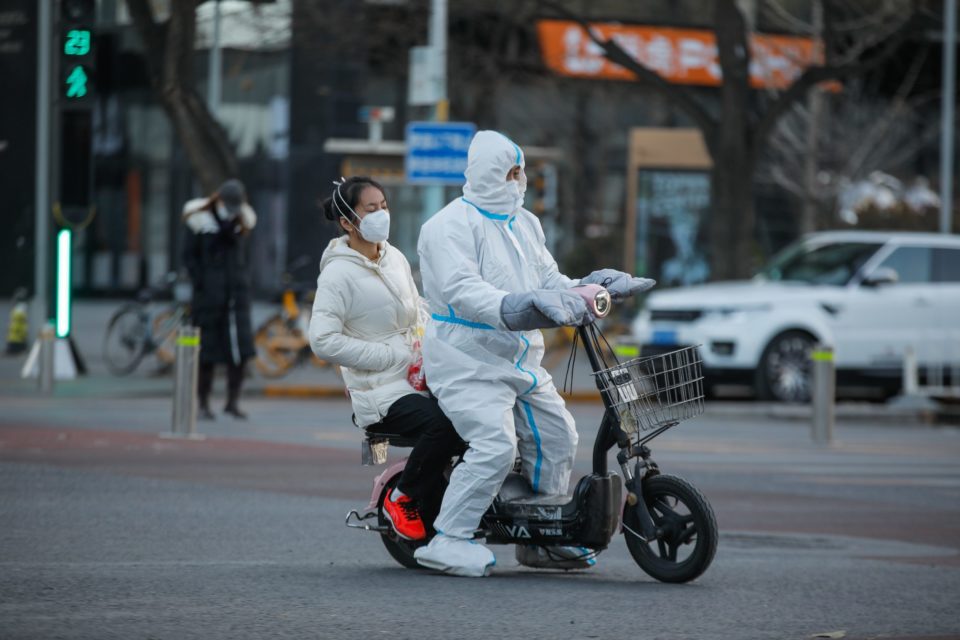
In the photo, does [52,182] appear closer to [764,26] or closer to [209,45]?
[209,45]

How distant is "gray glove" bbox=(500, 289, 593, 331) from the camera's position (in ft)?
21.4

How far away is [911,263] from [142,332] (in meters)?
8.94

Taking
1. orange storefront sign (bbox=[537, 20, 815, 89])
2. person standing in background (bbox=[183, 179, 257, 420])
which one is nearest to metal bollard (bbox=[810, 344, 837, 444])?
person standing in background (bbox=[183, 179, 257, 420])

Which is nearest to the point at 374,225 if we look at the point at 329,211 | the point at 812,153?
the point at 329,211

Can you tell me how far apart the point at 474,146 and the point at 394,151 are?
17.3m

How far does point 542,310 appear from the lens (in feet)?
21.4

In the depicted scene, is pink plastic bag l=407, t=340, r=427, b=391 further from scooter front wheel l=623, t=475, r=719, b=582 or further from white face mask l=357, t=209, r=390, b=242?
scooter front wheel l=623, t=475, r=719, b=582

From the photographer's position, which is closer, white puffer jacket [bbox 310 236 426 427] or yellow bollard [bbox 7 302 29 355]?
white puffer jacket [bbox 310 236 426 427]

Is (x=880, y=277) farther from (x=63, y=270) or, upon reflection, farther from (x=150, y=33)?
(x=150, y=33)

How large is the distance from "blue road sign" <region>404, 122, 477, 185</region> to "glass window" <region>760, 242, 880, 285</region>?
378 cm

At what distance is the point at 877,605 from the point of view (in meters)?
6.75

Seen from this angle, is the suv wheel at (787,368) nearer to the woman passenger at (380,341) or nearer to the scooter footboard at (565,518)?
the woman passenger at (380,341)

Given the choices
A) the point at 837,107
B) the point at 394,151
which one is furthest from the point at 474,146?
the point at 837,107

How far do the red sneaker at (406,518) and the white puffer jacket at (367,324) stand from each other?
367 mm
